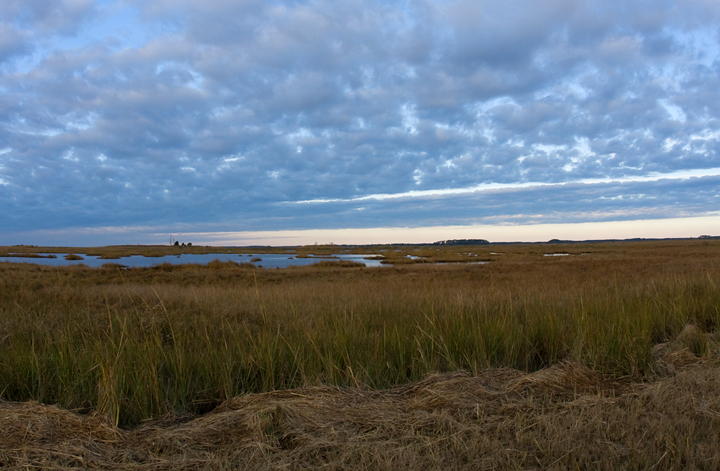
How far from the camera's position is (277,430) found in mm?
3082

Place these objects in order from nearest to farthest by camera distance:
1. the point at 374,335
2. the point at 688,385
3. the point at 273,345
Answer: the point at 688,385, the point at 273,345, the point at 374,335

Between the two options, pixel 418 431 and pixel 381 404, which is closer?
pixel 418 431

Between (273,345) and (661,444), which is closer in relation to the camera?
(661,444)

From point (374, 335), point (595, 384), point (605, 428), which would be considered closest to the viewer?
point (605, 428)

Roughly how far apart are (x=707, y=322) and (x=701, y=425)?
5602 millimetres

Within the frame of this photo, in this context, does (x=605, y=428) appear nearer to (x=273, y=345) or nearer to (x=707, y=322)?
(x=273, y=345)

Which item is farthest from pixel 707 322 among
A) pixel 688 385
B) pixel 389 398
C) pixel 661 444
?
pixel 389 398

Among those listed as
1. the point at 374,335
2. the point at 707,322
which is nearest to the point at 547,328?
the point at 374,335

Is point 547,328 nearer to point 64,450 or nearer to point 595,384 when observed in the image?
point 595,384

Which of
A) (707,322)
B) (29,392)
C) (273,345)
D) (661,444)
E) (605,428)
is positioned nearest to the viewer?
(661,444)

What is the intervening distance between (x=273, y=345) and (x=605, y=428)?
12.3 feet

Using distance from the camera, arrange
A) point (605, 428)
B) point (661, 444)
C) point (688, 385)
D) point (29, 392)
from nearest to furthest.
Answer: point (661, 444)
point (605, 428)
point (688, 385)
point (29, 392)

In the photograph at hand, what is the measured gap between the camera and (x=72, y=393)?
154 inches

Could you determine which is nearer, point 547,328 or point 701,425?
point 701,425
